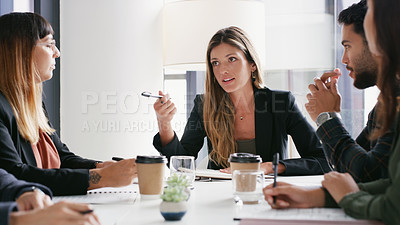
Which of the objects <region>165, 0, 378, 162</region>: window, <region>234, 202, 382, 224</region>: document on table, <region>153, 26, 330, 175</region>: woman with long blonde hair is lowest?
<region>234, 202, 382, 224</region>: document on table

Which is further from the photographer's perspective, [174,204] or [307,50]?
[307,50]

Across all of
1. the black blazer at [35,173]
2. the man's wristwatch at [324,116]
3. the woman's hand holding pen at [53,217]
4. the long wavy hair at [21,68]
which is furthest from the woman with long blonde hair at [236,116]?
the woman's hand holding pen at [53,217]

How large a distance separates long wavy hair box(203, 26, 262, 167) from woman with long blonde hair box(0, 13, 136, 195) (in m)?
0.67

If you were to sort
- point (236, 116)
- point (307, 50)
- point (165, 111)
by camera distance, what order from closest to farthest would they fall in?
point (165, 111) < point (236, 116) < point (307, 50)

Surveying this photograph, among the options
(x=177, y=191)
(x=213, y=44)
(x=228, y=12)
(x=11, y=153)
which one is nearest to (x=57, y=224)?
(x=177, y=191)

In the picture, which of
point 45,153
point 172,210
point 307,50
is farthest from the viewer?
point 307,50

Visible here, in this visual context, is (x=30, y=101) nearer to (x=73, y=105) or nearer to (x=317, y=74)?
(x=73, y=105)

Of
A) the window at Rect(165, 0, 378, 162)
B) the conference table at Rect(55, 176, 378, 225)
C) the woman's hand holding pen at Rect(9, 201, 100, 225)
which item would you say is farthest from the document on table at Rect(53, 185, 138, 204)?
the window at Rect(165, 0, 378, 162)

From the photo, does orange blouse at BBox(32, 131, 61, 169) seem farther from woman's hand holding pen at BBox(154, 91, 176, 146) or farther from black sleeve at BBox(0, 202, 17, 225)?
black sleeve at BBox(0, 202, 17, 225)

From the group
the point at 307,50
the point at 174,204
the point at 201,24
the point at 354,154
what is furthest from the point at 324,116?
the point at 307,50

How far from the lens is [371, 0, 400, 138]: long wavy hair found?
99 cm

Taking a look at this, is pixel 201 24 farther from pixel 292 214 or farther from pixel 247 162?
pixel 292 214

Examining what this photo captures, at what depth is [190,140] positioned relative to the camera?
224cm

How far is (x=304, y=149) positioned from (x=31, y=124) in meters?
1.22
